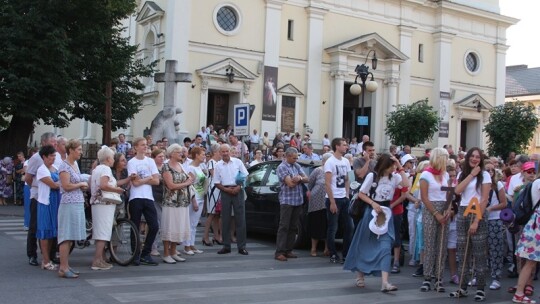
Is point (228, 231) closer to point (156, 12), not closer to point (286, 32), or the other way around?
point (156, 12)

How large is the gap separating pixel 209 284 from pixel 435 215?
3.37 meters

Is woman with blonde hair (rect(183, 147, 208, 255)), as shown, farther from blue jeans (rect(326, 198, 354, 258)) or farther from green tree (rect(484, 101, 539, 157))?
green tree (rect(484, 101, 539, 157))

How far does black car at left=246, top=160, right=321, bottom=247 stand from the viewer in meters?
12.9

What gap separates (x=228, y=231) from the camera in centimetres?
1198

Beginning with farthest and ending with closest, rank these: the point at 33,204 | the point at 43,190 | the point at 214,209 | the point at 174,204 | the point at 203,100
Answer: the point at 203,100
the point at 214,209
the point at 174,204
the point at 33,204
the point at 43,190

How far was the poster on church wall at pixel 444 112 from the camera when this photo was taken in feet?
134

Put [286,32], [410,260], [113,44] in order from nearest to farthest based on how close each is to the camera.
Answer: [410,260], [113,44], [286,32]

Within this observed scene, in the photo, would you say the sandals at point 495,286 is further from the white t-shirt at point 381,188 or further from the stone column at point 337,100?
the stone column at point 337,100

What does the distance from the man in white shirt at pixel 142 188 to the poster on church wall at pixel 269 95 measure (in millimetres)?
23483

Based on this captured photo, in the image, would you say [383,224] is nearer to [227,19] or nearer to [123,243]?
[123,243]

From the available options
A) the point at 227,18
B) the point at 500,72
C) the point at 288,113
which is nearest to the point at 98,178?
the point at 227,18

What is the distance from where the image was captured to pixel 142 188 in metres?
10.3

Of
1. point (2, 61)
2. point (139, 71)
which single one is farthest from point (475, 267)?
point (139, 71)

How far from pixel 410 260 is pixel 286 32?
80.9ft
